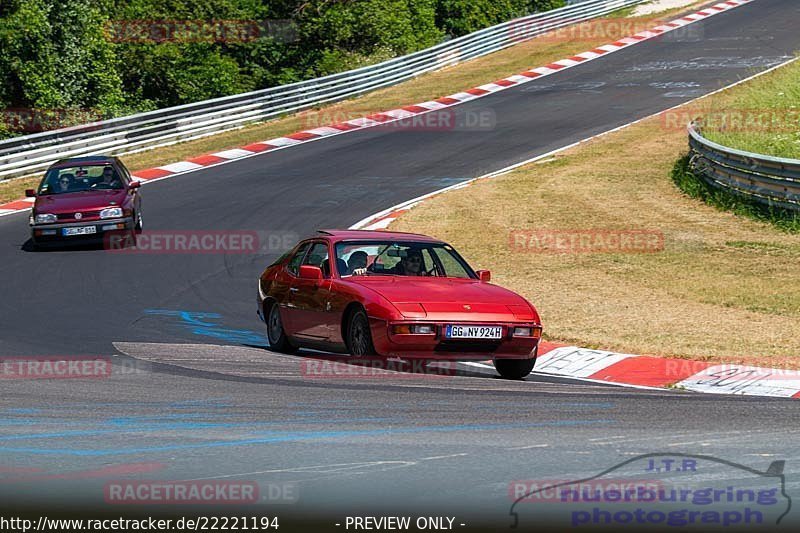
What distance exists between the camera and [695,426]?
311 inches

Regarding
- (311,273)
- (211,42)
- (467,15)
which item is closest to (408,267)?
(311,273)

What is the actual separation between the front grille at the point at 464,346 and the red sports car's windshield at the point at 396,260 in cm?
146

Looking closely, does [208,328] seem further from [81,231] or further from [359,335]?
[81,231]

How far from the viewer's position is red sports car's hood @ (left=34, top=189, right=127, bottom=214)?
20.2 m

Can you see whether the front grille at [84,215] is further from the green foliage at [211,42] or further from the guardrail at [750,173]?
the green foliage at [211,42]

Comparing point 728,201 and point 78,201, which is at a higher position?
point 78,201

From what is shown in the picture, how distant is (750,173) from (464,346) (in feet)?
40.7

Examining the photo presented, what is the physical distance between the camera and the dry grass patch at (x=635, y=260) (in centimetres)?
1308

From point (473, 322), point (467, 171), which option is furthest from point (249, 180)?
point (473, 322)

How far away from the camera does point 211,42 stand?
49.6 m

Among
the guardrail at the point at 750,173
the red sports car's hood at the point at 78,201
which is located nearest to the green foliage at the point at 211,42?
the guardrail at the point at 750,173

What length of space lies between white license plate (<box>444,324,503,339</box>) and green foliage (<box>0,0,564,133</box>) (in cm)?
3377

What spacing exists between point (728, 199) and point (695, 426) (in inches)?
593

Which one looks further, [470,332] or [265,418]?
[470,332]
